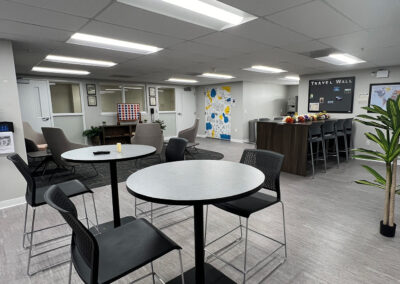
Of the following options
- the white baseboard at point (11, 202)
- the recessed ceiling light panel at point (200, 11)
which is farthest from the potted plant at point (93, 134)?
the recessed ceiling light panel at point (200, 11)

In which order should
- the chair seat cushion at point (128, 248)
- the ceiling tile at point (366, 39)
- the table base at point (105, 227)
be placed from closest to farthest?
the chair seat cushion at point (128, 248) → the table base at point (105, 227) → the ceiling tile at point (366, 39)

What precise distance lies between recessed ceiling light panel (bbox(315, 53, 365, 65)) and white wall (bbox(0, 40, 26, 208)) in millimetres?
4909

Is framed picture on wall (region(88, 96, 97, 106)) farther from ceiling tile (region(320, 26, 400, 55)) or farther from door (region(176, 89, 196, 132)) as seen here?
ceiling tile (region(320, 26, 400, 55))

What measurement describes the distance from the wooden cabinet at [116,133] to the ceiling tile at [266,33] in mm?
5691

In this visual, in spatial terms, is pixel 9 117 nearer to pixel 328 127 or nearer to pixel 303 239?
pixel 303 239

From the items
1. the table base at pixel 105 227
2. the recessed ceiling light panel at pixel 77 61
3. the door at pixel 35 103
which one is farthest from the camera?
the door at pixel 35 103

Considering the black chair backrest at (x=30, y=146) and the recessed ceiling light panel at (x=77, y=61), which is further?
the black chair backrest at (x=30, y=146)

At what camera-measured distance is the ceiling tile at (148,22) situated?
84.0 inches

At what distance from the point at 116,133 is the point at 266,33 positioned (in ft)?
20.6

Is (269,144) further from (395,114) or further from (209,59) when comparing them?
(395,114)

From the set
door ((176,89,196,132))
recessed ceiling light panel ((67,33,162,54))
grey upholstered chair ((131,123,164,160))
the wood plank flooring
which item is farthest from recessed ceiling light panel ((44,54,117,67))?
door ((176,89,196,132))

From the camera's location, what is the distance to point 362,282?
1694 mm

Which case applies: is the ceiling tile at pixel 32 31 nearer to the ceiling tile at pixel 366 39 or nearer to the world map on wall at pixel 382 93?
the ceiling tile at pixel 366 39

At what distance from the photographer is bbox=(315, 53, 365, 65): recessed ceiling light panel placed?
4.16m
